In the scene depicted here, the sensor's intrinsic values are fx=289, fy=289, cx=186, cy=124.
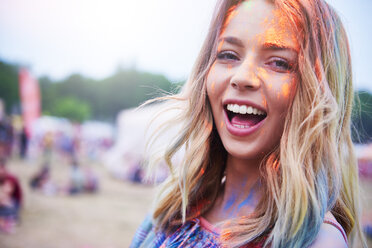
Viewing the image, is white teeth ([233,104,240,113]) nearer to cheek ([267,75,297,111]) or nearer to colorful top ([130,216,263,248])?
cheek ([267,75,297,111])

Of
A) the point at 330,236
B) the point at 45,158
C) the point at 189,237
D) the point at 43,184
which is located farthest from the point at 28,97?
the point at 330,236

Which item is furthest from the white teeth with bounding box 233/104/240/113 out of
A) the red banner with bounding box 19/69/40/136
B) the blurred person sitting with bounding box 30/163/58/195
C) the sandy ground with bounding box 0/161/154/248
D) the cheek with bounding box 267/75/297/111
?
the red banner with bounding box 19/69/40/136

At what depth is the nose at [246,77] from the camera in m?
1.06

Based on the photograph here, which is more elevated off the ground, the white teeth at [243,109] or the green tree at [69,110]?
the white teeth at [243,109]

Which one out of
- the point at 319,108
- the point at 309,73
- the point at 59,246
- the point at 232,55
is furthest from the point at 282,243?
the point at 59,246

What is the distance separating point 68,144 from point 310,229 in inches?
616

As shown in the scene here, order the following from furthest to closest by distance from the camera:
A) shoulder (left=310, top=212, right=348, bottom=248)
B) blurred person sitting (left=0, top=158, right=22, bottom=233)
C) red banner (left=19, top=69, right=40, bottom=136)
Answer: red banner (left=19, top=69, right=40, bottom=136)
blurred person sitting (left=0, top=158, right=22, bottom=233)
shoulder (left=310, top=212, right=348, bottom=248)

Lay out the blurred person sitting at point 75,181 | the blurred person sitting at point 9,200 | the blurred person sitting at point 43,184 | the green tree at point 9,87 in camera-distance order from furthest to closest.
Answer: the green tree at point 9,87 < the blurred person sitting at point 75,181 < the blurred person sitting at point 43,184 < the blurred person sitting at point 9,200

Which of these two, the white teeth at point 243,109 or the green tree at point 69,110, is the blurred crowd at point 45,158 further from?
the green tree at point 69,110

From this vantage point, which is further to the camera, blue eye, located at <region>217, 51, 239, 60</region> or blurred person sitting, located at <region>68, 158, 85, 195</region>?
blurred person sitting, located at <region>68, 158, 85, 195</region>

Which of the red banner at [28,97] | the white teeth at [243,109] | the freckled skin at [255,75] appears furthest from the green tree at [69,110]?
the white teeth at [243,109]

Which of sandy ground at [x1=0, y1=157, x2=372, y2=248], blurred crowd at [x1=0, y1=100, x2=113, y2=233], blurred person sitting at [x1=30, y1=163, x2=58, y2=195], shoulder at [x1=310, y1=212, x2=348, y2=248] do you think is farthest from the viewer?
blurred person sitting at [x1=30, y1=163, x2=58, y2=195]

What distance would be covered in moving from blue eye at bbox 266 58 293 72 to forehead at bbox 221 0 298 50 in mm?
61

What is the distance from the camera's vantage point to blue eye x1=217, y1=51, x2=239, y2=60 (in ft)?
3.88
